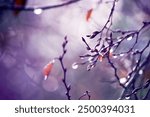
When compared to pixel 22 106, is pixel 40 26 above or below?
below

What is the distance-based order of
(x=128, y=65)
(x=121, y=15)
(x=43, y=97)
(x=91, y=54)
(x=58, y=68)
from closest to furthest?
(x=91, y=54) < (x=128, y=65) < (x=121, y=15) < (x=43, y=97) < (x=58, y=68)

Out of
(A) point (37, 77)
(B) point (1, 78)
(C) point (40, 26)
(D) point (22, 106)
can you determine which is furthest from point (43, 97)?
(D) point (22, 106)

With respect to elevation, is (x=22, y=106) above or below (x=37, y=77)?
above

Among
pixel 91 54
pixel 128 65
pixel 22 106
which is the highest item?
pixel 91 54

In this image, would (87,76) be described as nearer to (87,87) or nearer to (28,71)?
(87,87)

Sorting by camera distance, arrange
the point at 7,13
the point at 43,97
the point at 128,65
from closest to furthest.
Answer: the point at 128,65 < the point at 7,13 < the point at 43,97

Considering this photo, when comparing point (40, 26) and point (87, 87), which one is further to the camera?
point (40, 26)

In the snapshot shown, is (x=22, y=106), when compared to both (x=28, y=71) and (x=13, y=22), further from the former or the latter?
(x=28, y=71)

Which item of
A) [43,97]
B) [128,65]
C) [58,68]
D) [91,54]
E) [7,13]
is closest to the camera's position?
[91,54]

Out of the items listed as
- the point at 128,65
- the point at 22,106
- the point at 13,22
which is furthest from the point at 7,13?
the point at 22,106
